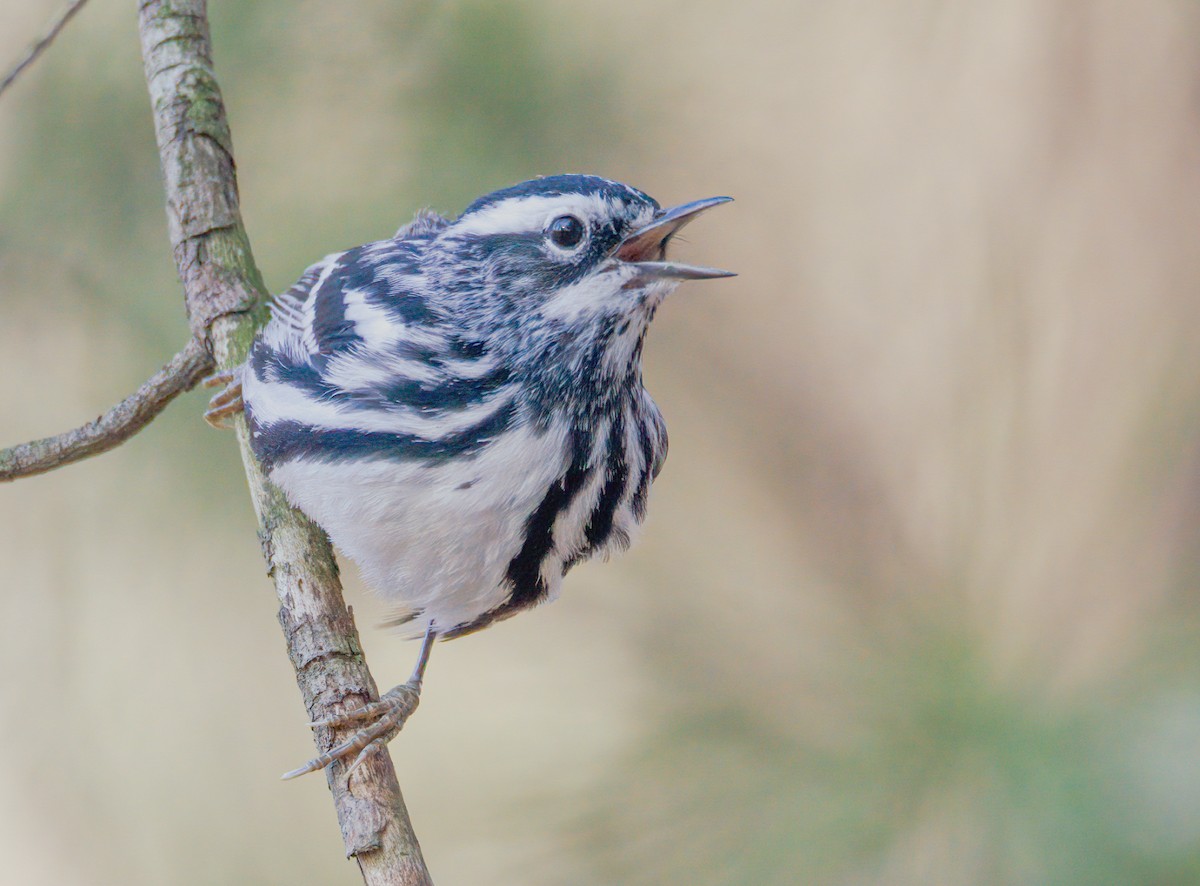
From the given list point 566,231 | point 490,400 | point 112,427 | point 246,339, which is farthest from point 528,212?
point 112,427

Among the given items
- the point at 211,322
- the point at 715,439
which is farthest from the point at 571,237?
the point at 715,439

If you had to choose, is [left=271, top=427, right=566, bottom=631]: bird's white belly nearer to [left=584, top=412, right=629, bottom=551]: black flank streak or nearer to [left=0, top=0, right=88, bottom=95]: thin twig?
[left=584, top=412, right=629, bottom=551]: black flank streak

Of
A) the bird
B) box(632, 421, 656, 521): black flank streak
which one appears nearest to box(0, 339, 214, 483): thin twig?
the bird

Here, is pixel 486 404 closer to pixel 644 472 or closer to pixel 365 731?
pixel 644 472

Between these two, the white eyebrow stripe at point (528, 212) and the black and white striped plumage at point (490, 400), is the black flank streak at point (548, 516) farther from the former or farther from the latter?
the white eyebrow stripe at point (528, 212)

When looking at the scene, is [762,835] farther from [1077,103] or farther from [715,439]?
[1077,103]

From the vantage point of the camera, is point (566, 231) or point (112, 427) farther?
point (112, 427)
